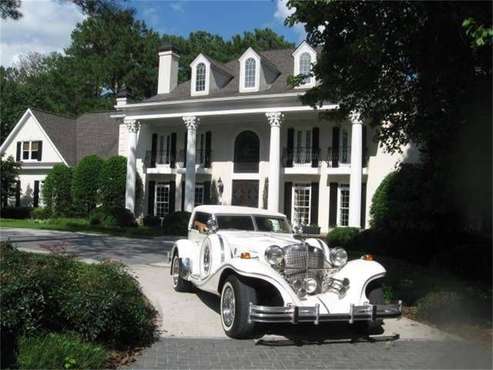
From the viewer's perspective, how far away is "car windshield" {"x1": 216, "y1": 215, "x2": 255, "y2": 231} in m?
9.26

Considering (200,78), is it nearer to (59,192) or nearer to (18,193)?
(59,192)

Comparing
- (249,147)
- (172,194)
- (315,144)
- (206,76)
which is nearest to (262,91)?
(315,144)

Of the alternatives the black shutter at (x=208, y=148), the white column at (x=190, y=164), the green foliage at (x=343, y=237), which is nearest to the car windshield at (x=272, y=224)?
the green foliage at (x=343, y=237)

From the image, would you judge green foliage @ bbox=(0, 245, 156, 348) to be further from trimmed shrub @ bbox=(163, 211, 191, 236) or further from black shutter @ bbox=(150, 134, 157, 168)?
black shutter @ bbox=(150, 134, 157, 168)

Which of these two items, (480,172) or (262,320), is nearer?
(262,320)

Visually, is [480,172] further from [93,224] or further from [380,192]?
[93,224]

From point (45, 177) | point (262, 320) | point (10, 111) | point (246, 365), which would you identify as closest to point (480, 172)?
point (262, 320)

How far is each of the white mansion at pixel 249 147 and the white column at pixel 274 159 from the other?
48 millimetres

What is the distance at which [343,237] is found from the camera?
21.2m

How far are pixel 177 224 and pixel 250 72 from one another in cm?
875

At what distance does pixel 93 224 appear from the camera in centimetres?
2853

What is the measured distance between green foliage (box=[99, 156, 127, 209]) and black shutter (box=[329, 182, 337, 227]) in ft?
40.6

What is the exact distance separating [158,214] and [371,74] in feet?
77.6

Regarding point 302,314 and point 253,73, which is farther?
point 253,73
